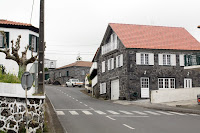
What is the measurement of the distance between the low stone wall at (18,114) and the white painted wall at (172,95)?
67.8 ft

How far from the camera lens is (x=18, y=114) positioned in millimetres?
11570

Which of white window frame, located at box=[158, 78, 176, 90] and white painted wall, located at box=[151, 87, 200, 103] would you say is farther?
white window frame, located at box=[158, 78, 176, 90]

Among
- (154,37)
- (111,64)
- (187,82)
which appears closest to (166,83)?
(187,82)

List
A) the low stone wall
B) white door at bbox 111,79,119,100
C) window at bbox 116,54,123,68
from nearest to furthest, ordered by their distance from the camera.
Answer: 1. the low stone wall
2. window at bbox 116,54,123,68
3. white door at bbox 111,79,119,100

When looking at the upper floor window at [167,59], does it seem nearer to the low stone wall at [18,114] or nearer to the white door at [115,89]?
the white door at [115,89]

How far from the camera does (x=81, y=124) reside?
15.7 metres

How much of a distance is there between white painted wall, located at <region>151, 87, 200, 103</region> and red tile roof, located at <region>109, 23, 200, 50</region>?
6.81 m

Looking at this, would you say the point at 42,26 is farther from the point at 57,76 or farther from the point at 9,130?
the point at 57,76

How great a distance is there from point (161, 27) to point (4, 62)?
22.6 meters

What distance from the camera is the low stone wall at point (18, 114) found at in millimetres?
11375

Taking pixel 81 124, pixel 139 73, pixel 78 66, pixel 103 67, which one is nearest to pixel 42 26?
pixel 81 124

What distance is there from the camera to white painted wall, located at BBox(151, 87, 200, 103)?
3142cm

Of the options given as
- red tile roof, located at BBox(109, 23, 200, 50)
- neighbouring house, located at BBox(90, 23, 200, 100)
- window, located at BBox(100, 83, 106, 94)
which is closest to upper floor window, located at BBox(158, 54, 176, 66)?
neighbouring house, located at BBox(90, 23, 200, 100)

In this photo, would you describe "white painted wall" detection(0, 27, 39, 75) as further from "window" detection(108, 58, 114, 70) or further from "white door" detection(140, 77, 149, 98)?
"window" detection(108, 58, 114, 70)
